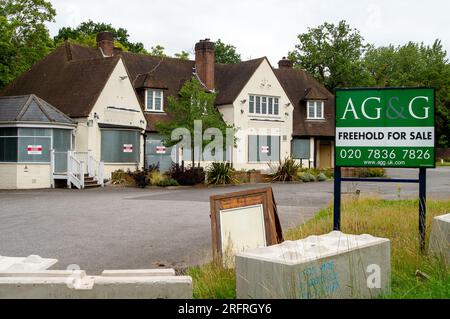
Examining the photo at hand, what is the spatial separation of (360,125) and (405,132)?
676mm

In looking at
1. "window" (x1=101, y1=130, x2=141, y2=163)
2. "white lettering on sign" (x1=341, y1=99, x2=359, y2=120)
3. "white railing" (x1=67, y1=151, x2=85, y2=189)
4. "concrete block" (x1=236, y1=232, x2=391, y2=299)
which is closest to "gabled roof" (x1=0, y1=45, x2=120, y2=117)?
"window" (x1=101, y1=130, x2=141, y2=163)

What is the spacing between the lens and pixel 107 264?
8.73 metres

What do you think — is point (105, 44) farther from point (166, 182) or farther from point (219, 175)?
point (219, 175)

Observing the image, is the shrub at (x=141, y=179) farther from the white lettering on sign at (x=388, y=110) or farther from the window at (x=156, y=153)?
the white lettering on sign at (x=388, y=110)

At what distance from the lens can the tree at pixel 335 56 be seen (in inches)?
2069

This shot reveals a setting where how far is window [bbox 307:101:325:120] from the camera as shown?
1665 inches

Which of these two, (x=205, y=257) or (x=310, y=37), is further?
(x=310, y=37)

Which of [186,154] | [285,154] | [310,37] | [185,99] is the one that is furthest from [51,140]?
[310,37]

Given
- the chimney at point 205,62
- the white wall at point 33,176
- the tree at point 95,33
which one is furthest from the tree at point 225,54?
the white wall at point 33,176

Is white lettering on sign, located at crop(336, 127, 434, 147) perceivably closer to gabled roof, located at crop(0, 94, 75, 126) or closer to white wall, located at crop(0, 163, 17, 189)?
gabled roof, located at crop(0, 94, 75, 126)

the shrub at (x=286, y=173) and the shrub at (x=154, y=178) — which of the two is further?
the shrub at (x=286, y=173)

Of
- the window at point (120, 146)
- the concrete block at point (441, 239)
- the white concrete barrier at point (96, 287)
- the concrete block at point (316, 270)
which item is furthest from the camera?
the window at point (120, 146)

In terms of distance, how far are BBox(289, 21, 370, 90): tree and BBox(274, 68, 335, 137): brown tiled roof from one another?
28.5 ft
